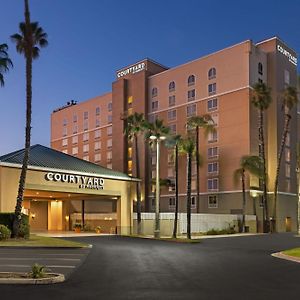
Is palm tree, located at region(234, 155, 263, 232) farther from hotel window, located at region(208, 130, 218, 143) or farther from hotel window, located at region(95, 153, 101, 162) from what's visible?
hotel window, located at region(95, 153, 101, 162)

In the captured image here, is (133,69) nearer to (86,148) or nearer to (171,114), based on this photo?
(171,114)

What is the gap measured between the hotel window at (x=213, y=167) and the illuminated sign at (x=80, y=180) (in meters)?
32.4

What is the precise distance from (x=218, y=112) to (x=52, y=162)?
39454 millimetres

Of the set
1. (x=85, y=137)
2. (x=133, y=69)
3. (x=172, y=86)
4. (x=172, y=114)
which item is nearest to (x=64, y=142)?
(x=85, y=137)

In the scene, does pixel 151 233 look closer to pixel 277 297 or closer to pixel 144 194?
pixel 144 194

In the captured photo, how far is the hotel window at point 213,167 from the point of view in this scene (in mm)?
78688

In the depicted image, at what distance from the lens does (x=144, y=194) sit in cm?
8906

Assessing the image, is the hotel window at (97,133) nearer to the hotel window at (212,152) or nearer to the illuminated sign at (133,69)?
the illuminated sign at (133,69)

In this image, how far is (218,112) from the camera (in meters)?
79.8

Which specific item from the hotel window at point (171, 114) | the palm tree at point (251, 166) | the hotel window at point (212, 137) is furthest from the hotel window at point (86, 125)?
the palm tree at point (251, 166)

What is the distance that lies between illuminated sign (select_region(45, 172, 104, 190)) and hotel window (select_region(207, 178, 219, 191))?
104 feet

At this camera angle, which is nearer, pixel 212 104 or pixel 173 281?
pixel 173 281

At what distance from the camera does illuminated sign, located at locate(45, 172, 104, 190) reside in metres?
45.0

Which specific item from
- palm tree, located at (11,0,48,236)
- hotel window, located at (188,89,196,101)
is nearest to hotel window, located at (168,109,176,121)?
hotel window, located at (188,89,196,101)
